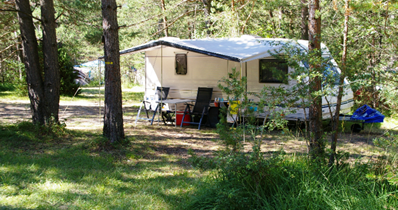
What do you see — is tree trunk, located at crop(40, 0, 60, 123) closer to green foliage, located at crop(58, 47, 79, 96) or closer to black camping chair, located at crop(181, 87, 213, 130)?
black camping chair, located at crop(181, 87, 213, 130)

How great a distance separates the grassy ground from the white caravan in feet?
7.02

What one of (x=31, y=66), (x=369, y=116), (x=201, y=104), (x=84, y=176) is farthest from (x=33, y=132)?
(x=369, y=116)

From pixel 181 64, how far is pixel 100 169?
19.4 ft

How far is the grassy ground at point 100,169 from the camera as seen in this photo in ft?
12.4

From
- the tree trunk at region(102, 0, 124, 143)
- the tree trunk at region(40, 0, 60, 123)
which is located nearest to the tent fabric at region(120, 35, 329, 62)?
the tree trunk at region(102, 0, 124, 143)

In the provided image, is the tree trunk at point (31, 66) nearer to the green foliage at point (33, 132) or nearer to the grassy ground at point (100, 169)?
the green foliage at point (33, 132)

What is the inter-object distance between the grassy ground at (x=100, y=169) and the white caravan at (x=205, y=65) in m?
2.14

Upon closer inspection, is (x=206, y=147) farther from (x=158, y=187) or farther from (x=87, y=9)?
(x=87, y=9)

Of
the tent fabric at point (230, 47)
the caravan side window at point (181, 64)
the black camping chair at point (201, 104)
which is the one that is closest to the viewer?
the tent fabric at point (230, 47)

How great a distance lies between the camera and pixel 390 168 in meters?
3.29

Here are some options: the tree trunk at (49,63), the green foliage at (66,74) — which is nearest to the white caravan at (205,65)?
the tree trunk at (49,63)

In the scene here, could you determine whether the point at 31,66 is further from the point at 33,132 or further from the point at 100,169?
the point at 100,169

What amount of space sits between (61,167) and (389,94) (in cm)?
431

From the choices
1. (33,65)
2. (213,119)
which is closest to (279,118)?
(33,65)
